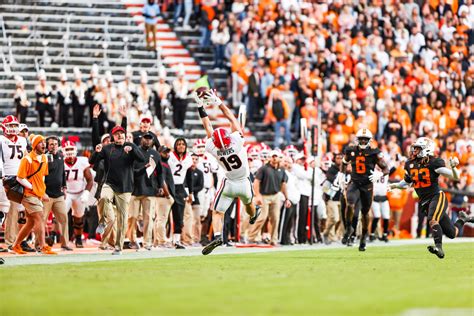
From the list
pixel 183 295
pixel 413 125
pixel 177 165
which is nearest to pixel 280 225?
pixel 177 165

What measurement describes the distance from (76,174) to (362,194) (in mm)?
5537

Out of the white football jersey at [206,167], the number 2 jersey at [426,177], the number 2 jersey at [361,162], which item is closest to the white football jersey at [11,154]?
the white football jersey at [206,167]

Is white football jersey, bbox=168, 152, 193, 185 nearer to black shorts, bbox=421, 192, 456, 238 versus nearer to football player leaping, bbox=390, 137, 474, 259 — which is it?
football player leaping, bbox=390, 137, 474, 259

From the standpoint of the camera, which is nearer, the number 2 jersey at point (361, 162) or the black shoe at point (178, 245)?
the number 2 jersey at point (361, 162)

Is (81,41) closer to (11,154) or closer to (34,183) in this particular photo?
(11,154)

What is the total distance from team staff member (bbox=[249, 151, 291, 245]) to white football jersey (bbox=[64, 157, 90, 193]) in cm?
448

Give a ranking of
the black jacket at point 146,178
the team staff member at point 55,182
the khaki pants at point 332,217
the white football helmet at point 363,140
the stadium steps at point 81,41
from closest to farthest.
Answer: the team staff member at point 55,182 < the black jacket at point 146,178 < the white football helmet at point 363,140 < the khaki pants at point 332,217 < the stadium steps at point 81,41

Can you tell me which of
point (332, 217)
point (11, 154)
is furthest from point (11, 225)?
Answer: point (332, 217)

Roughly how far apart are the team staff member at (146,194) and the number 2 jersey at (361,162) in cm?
370

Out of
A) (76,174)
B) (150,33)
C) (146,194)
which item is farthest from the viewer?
(150,33)

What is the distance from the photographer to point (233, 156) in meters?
19.7

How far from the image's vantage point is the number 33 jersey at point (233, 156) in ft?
64.3

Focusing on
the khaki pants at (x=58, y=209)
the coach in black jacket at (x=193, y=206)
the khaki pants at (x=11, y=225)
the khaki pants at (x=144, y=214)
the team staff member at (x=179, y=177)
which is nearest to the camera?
the khaki pants at (x=11, y=225)

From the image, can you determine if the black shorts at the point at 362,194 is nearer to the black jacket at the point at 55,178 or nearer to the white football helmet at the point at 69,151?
the white football helmet at the point at 69,151
